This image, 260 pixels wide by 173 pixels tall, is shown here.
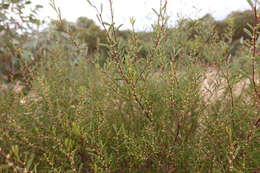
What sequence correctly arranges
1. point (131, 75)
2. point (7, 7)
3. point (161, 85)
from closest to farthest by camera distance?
point (131, 75), point (161, 85), point (7, 7)

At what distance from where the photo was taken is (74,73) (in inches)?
72.6

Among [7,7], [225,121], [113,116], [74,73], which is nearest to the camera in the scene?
[225,121]

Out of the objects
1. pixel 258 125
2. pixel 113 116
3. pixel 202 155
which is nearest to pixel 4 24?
pixel 113 116

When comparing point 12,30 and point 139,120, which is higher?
point 12,30

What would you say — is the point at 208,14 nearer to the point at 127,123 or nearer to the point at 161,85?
the point at 161,85

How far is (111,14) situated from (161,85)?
708 mm

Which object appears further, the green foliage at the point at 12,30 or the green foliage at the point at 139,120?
the green foliage at the point at 12,30

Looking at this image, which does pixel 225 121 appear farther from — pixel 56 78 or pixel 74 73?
pixel 74 73

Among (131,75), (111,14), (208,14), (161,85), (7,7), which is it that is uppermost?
(7,7)

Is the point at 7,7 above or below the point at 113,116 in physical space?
above

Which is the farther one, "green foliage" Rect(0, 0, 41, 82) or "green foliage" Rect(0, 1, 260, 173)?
"green foliage" Rect(0, 0, 41, 82)

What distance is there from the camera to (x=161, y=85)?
1.32 meters

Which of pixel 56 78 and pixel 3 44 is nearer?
pixel 56 78

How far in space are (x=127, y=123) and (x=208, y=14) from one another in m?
1.06
